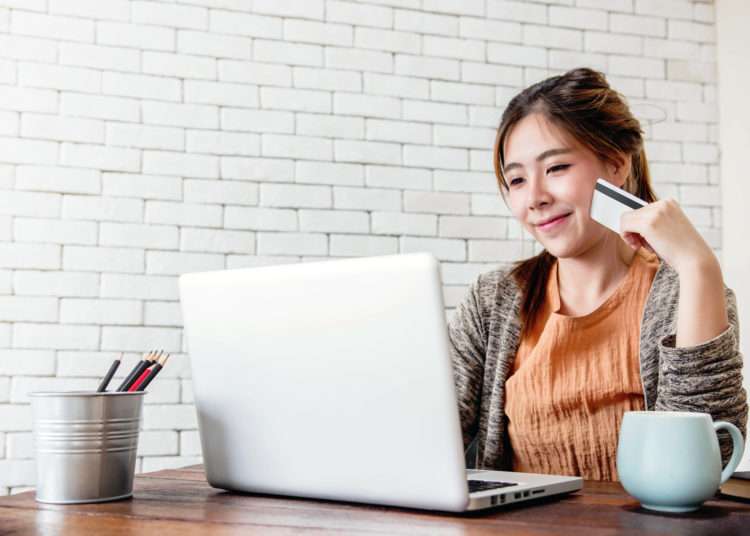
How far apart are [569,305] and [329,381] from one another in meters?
0.88

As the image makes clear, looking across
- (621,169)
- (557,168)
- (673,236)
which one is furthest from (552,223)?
(673,236)

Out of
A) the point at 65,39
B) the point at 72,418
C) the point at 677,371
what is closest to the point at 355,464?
the point at 72,418

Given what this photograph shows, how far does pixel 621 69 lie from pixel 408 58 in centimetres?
84

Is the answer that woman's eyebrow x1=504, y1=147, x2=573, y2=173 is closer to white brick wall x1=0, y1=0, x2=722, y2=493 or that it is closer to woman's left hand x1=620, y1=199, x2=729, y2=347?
woman's left hand x1=620, y1=199, x2=729, y2=347

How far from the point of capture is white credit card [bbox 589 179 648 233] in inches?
54.9

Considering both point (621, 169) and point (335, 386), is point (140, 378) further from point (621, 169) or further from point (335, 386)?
point (621, 169)

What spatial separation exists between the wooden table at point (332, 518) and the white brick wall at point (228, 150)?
1303 millimetres

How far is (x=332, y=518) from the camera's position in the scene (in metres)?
0.89

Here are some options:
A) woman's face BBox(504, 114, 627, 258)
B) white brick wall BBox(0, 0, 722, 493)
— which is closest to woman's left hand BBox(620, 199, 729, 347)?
woman's face BBox(504, 114, 627, 258)

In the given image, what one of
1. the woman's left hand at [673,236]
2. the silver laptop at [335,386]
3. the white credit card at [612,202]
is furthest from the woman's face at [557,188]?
the silver laptop at [335,386]

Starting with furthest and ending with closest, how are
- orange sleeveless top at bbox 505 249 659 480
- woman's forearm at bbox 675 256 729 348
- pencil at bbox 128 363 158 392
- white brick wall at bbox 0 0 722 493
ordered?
white brick wall at bbox 0 0 722 493, orange sleeveless top at bbox 505 249 659 480, woman's forearm at bbox 675 256 729 348, pencil at bbox 128 363 158 392

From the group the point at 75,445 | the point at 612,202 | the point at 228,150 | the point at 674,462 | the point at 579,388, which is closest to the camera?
the point at 674,462

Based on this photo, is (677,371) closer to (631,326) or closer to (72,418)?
(631,326)

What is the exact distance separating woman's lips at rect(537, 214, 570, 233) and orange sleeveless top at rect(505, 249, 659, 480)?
7.4 inches
